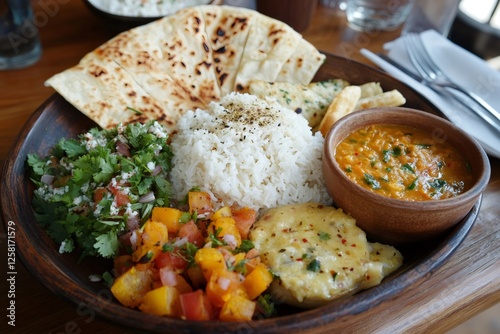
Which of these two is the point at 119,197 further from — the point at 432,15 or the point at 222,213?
the point at 432,15

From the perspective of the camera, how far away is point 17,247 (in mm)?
1704

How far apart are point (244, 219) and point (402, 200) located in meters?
0.64

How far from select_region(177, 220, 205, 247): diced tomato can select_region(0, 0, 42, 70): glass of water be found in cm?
210

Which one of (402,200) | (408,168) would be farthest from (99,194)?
(408,168)

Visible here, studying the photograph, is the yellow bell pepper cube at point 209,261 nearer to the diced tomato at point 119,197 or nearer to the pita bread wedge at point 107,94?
the diced tomato at point 119,197

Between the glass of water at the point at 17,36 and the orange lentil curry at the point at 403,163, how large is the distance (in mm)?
2326

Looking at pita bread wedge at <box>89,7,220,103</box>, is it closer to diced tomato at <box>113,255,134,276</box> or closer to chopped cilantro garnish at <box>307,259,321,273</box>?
diced tomato at <box>113,255,134,276</box>

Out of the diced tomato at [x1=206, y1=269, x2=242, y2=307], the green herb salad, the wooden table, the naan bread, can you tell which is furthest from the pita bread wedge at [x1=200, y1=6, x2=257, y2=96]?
the diced tomato at [x1=206, y1=269, x2=242, y2=307]

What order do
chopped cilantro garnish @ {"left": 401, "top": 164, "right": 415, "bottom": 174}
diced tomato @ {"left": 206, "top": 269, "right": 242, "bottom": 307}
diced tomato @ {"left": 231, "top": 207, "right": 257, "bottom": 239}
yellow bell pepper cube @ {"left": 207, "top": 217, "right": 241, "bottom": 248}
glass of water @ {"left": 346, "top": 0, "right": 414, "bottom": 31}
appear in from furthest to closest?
glass of water @ {"left": 346, "top": 0, "right": 414, "bottom": 31}
chopped cilantro garnish @ {"left": 401, "top": 164, "right": 415, "bottom": 174}
diced tomato @ {"left": 231, "top": 207, "right": 257, "bottom": 239}
yellow bell pepper cube @ {"left": 207, "top": 217, "right": 241, "bottom": 248}
diced tomato @ {"left": 206, "top": 269, "right": 242, "bottom": 307}

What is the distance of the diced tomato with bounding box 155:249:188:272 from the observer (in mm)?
1739

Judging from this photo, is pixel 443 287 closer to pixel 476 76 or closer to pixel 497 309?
pixel 476 76

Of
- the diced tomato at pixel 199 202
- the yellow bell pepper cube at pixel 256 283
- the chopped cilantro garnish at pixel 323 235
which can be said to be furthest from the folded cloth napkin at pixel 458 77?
the yellow bell pepper cube at pixel 256 283

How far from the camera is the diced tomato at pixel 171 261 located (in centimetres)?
174

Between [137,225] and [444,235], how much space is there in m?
1.28
